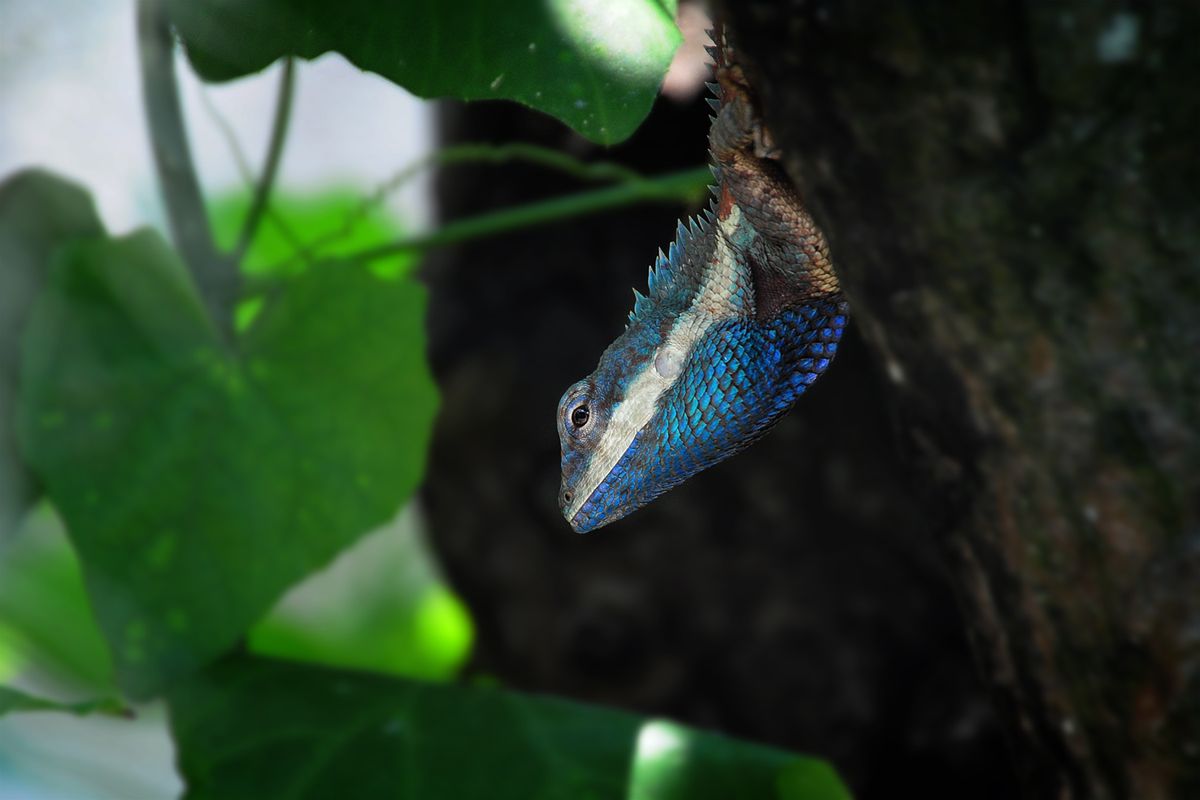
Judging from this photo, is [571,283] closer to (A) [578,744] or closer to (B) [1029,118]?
(A) [578,744]

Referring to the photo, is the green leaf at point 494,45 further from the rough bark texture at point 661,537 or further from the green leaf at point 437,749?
the rough bark texture at point 661,537

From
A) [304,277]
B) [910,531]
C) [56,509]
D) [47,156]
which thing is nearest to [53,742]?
[56,509]

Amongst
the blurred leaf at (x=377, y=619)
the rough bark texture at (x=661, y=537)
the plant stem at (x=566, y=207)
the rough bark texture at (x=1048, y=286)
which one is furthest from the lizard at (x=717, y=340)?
the blurred leaf at (x=377, y=619)

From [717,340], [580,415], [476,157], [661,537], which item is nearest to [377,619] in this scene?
[661,537]

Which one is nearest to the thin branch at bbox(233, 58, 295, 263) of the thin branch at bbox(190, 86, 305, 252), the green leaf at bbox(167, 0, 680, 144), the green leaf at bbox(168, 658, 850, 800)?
the thin branch at bbox(190, 86, 305, 252)

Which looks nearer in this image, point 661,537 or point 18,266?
point 18,266

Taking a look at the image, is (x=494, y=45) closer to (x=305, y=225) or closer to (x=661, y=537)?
(x=661, y=537)

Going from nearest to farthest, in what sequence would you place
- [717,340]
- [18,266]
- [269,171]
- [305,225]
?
[717,340], [18,266], [269,171], [305,225]
